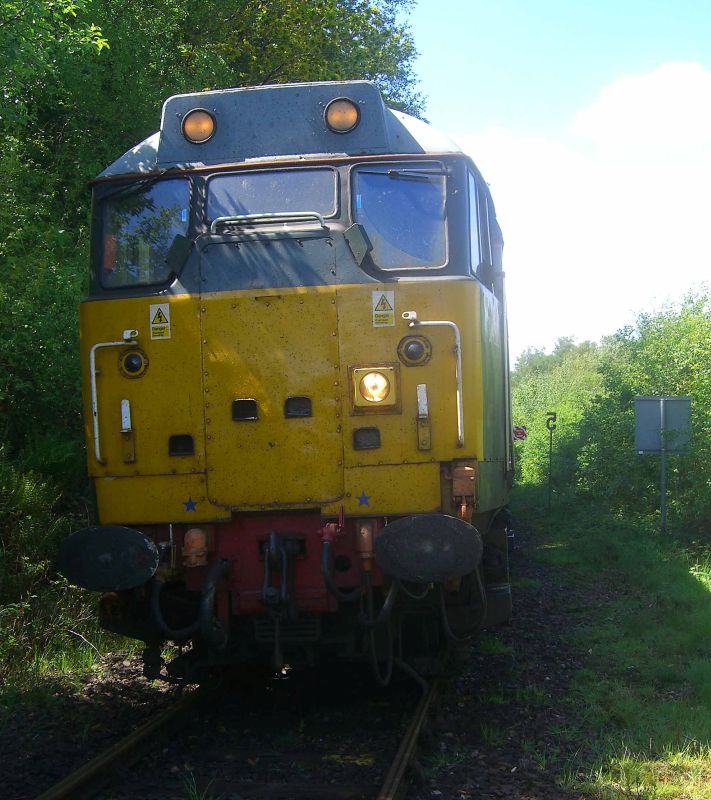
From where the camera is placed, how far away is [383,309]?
5.84 metres

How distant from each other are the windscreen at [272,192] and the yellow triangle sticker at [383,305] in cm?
71

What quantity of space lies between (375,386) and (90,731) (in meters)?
2.79

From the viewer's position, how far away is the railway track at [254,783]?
15.7 ft

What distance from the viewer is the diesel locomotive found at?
5.75 m

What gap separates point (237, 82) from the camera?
712 inches

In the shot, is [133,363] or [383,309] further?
[133,363]

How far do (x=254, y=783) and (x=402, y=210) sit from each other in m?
3.47

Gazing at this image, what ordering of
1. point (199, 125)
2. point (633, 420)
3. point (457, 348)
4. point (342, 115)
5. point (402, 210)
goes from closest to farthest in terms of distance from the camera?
point (457, 348)
point (402, 210)
point (342, 115)
point (199, 125)
point (633, 420)

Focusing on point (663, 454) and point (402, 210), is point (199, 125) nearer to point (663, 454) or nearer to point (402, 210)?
point (402, 210)

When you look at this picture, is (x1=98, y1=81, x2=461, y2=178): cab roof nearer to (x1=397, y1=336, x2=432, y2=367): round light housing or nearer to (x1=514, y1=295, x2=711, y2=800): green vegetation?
(x1=397, y1=336, x2=432, y2=367): round light housing

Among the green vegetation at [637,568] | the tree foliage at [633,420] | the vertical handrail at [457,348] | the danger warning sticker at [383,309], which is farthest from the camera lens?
the tree foliage at [633,420]

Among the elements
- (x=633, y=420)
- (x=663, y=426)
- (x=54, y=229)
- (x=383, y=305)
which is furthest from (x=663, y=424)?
(x=383, y=305)

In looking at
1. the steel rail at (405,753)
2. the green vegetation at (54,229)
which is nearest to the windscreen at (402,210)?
the steel rail at (405,753)

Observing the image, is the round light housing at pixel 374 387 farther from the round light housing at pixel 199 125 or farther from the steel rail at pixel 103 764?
the steel rail at pixel 103 764
